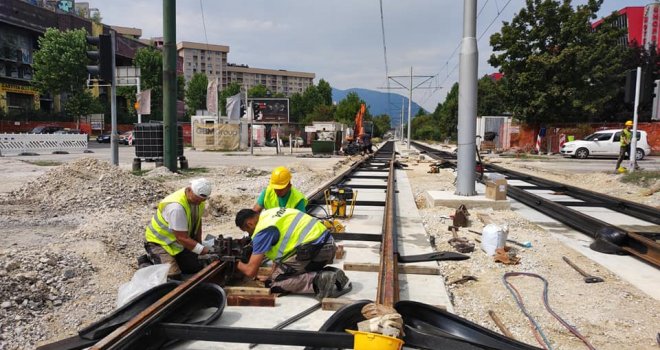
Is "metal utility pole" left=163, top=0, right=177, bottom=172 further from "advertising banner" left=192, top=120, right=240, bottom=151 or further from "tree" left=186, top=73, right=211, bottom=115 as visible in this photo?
"tree" left=186, top=73, right=211, bottom=115

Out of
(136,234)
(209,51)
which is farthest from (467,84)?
(209,51)

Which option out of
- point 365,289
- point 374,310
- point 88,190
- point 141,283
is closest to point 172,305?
point 141,283

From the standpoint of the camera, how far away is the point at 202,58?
162875mm

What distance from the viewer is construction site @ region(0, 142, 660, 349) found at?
325 centimetres

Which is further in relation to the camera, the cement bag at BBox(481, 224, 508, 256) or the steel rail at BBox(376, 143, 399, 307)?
the cement bag at BBox(481, 224, 508, 256)

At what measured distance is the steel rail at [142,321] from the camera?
9.38 ft

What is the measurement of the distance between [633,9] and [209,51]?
13404cm

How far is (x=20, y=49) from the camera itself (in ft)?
183

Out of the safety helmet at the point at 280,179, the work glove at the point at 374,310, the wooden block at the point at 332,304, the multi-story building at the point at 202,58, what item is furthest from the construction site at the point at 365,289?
the multi-story building at the point at 202,58

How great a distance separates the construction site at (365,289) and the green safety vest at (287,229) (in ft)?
1.28

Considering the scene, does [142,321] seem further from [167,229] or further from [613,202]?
[613,202]

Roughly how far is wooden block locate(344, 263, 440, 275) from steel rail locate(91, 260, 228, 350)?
1.73 m

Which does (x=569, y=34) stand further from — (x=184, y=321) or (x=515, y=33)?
(x=184, y=321)

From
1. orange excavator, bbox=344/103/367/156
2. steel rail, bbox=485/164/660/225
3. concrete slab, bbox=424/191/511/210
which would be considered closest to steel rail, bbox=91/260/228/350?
concrete slab, bbox=424/191/511/210
